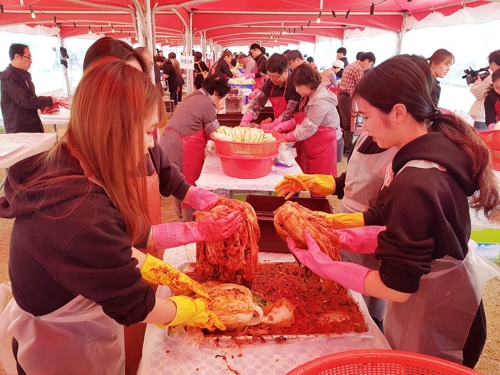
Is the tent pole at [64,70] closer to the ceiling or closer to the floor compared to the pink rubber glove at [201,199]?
closer to the ceiling

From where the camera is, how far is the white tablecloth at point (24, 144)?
3.45 m

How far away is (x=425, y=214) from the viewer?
3.77 feet

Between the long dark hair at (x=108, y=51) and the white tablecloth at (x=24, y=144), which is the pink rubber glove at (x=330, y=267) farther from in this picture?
the white tablecloth at (x=24, y=144)

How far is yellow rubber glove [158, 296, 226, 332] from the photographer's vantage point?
135cm

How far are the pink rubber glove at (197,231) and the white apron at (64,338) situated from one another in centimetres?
45

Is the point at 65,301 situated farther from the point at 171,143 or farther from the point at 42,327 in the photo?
the point at 171,143

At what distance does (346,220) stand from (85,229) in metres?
1.26

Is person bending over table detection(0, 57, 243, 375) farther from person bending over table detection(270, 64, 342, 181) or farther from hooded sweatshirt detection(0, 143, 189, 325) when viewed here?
person bending over table detection(270, 64, 342, 181)

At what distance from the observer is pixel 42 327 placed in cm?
128

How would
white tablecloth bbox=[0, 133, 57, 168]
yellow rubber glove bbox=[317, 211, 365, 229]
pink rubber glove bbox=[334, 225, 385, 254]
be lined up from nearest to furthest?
pink rubber glove bbox=[334, 225, 385, 254], yellow rubber glove bbox=[317, 211, 365, 229], white tablecloth bbox=[0, 133, 57, 168]

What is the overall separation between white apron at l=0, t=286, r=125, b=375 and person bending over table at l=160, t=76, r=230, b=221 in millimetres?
2586

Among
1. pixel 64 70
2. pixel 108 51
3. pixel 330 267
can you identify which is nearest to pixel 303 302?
pixel 330 267

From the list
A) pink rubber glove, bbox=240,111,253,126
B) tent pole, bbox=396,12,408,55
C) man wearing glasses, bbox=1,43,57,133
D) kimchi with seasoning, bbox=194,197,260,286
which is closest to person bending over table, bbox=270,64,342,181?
pink rubber glove, bbox=240,111,253,126

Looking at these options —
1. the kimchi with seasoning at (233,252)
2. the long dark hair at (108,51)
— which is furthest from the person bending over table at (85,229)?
the long dark hair at (108,51)
